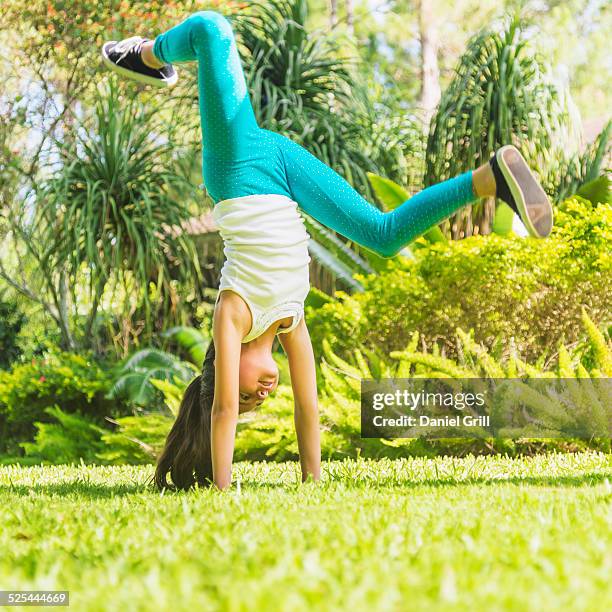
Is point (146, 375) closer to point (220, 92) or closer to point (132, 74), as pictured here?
point (132, 74)

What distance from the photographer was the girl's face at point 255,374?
4.05 m

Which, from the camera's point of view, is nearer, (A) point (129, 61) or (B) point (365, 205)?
(B) point (365, 205)

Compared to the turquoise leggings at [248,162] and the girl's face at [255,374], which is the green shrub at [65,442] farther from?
the turquoise leggings at [248,162]

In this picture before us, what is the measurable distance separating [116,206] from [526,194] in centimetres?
713

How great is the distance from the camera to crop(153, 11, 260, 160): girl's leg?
3924 millimetres

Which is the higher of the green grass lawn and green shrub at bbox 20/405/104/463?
the green grass lawn

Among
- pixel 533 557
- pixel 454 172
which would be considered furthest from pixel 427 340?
pixel 533 557

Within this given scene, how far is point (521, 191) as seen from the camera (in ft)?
11.6

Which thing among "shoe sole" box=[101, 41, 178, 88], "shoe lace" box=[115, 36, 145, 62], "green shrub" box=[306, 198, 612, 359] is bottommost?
"green shrub" box=[306, 198, 612, 359]

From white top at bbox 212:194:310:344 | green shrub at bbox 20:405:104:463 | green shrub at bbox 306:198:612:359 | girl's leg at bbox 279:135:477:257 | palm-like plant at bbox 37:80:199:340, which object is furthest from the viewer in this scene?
palm-like plant at bbox 37:80:199:340

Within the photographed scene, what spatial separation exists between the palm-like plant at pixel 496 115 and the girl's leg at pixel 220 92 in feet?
20.9

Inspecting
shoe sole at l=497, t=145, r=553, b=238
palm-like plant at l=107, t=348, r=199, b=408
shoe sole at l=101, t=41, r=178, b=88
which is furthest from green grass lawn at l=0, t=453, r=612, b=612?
palm-like plant at l=107, t=348, r=199, b=408

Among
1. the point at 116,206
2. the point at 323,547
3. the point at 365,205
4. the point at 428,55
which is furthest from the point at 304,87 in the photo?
the point at 428,55

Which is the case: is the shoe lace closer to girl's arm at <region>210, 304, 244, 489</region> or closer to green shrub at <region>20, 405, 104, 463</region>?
girl's arm at <region>210, 304, 244, 489</region>
